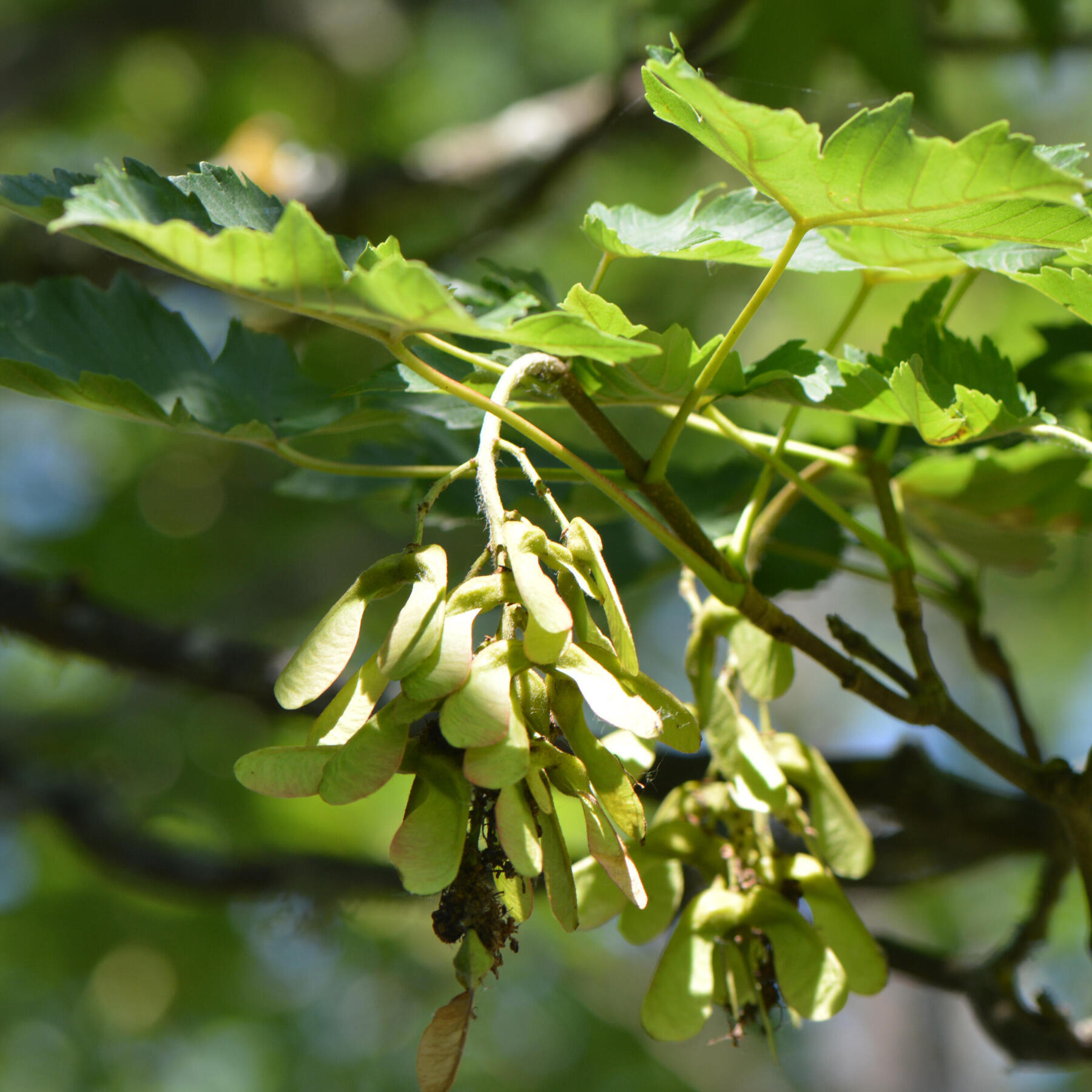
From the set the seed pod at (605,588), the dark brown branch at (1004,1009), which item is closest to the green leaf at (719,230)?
the seed pod at (605,588)

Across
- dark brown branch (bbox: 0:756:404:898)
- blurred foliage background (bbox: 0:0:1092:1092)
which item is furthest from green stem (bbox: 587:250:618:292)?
dark brown branch (bbox: 0:756:404:898)

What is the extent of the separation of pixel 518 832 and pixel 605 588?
140mm

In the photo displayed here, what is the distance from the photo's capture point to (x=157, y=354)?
0.92m

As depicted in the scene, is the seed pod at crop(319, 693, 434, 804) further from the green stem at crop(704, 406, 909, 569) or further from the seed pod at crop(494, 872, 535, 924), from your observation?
the green stem at crop(704, 406, 909, 569)

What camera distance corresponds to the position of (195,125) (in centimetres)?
504

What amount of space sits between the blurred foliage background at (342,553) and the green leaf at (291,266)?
0.83m

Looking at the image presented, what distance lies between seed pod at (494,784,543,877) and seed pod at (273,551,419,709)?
0.37ft

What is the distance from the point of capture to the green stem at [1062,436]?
0.69 meters

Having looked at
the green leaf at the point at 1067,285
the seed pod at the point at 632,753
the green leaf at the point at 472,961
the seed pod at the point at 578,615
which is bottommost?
the green leaf at the point at 472,961

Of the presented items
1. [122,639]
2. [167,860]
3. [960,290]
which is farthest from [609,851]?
[167,860]

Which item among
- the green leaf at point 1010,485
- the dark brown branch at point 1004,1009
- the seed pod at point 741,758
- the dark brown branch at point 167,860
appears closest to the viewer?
the seed pod at point 741,758

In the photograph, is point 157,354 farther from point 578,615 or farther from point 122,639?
point 122,639

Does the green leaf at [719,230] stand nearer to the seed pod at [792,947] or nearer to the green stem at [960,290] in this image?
the green stem at [960,290]

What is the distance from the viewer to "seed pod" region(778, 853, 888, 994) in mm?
724
